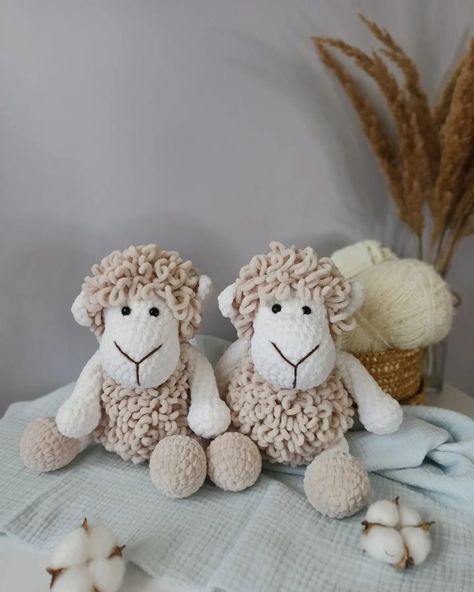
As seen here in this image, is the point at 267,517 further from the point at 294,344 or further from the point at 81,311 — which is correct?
the point at 81,311

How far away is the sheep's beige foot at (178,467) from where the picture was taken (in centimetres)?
64

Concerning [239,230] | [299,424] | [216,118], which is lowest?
[299,424]

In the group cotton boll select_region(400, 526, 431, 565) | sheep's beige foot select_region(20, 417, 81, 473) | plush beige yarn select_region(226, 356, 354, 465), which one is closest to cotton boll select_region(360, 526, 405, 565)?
cotton boll select_region(400, 526, 431, 565)

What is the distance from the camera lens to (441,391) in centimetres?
102

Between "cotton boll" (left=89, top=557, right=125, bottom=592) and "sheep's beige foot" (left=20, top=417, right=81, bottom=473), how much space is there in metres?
0.19

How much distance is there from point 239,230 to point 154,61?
0.98 ft

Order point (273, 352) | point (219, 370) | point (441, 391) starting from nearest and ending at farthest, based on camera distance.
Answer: point (273, 352) < point (219, 370) < point (441, 391)

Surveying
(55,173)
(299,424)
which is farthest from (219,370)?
(55,173)

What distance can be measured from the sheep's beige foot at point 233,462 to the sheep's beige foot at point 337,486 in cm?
7

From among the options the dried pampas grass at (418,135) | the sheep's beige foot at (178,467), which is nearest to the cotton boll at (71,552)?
the sheep's beige foot at (178,467)

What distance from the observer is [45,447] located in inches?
27.4

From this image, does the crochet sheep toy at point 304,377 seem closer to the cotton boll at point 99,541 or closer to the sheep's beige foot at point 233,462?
the sheep's beige foot at point 233,462

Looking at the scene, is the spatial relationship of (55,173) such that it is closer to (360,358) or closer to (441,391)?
(360,358)

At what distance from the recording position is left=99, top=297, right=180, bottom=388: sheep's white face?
64 cm
